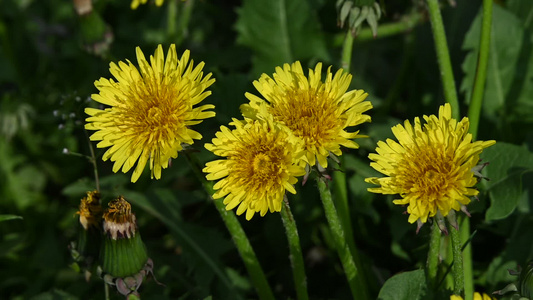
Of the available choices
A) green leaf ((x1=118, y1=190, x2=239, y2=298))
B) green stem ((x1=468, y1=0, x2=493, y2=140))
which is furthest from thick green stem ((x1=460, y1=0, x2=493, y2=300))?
green leaf ((x1=118, y1=190, x2=239, y2=298))

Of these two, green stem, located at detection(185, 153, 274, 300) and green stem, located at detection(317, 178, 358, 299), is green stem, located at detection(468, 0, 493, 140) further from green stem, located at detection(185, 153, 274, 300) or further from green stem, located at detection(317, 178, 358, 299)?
green stem, located at detection(185, 153, 274, 300)

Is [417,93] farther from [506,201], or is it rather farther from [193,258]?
[193,258]

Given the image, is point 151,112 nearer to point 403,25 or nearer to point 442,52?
point 442,52

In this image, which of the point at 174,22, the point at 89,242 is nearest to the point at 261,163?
the point at 89,242

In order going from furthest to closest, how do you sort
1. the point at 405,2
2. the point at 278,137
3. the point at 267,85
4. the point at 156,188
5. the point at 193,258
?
the point at 405,2 → the point at 156,188 → the point at 193,258 → the point at 267,85 → the point at 278,137

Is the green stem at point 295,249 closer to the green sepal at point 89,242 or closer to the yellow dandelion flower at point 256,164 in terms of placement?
the yellow dandelion flower at point 256,164

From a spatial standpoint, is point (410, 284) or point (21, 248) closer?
point (410, 284)

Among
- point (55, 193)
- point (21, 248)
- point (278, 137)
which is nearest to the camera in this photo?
point (278, 137)

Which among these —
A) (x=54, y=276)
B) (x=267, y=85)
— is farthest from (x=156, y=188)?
(x=267, y=85)
